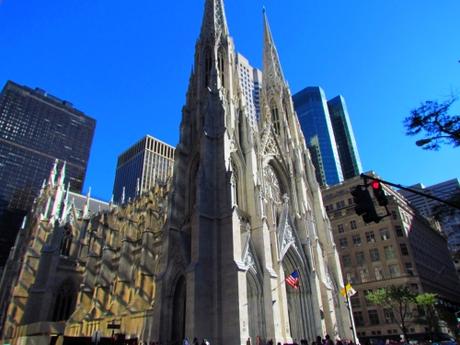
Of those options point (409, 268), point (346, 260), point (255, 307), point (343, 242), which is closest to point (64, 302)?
point (255, 307)

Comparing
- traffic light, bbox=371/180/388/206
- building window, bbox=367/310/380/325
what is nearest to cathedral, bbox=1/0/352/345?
traffic light, bbox=371/180/388/206

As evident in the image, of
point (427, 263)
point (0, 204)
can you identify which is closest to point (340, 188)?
point (427, 263)

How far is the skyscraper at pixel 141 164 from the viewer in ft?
412

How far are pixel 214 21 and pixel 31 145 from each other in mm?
75103

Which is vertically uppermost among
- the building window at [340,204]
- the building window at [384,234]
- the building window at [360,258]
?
the building window at [340,204]

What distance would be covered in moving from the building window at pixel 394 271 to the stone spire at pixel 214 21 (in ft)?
133

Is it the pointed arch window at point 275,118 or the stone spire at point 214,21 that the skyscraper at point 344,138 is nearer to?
the pointed arch window at point 275,118

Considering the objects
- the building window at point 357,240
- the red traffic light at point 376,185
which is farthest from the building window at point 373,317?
the red traffic light at point 376,185

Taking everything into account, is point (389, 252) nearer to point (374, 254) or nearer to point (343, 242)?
point (374, 254)

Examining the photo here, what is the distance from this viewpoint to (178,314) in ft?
84.5

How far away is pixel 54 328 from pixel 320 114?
119880mm

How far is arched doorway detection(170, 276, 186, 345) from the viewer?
24781 millimetres

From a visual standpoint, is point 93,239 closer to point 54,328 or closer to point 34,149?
point 54,328

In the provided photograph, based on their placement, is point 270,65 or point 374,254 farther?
point 270,65
